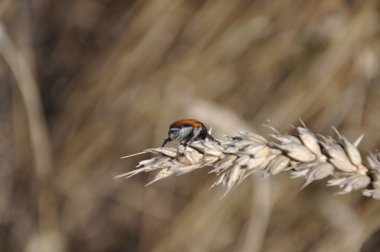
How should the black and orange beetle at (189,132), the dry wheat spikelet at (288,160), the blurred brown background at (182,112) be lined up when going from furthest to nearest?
1. the blurred brown background at (182,112)
2. the black and orange beetle at (189,132)
3. the dry wheat spikelet at (288,160)

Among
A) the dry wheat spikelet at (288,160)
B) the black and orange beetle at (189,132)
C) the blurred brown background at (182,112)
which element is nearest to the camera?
the dry wheat spikelet at (288,160)

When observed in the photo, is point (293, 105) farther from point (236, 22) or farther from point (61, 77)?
point (61, 77)

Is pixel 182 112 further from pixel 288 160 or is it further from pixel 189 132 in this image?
pixel 288 160

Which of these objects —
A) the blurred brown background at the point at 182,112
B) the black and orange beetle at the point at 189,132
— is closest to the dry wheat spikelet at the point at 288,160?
the black and orange beetle at the point at 189,132

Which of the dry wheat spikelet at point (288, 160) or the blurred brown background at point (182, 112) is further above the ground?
the dry wheat spikelet at point (288, 160)

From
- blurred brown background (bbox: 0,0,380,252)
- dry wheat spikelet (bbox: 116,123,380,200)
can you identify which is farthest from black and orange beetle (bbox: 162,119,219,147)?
blurred brown background (bbox: 0,0,380,252)

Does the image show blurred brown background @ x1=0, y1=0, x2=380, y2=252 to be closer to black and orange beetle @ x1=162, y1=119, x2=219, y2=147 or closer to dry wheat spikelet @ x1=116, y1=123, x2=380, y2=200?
black and orange beetle @ x1=162, y1=119, x2=219, y2=147

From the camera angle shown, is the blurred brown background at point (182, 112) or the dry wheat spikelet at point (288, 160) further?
the blurred brown background at point (182, 112)

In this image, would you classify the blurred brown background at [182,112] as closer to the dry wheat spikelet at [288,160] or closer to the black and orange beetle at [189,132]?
the black and orange beetle at [189,132]
